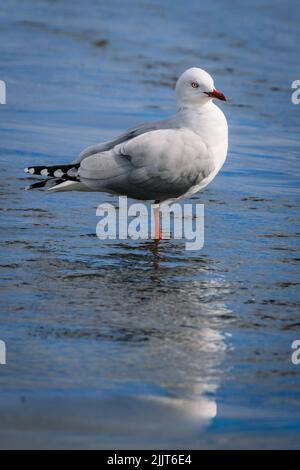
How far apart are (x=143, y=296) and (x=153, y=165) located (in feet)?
5.22

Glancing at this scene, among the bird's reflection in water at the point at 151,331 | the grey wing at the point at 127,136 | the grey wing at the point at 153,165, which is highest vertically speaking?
the grey wing at the point at 127,136

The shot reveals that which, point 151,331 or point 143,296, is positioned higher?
point 143,296

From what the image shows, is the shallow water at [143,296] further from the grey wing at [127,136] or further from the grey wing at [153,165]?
the grey wing at [127,136]

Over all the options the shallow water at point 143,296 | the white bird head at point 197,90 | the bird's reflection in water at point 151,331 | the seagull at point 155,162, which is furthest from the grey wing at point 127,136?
the bird's reflection in water at point 151,331

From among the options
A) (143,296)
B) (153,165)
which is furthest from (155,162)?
(143,296)

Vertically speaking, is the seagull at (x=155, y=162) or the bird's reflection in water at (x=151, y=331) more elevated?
the seagull at (x=155, y=162)

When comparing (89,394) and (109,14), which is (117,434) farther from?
(109,14)

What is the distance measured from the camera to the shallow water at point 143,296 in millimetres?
4375

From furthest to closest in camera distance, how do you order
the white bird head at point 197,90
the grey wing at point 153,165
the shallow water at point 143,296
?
the white bird head at point 197,90 → the grey wing at point 153,165 → the shallow water at point 143,296

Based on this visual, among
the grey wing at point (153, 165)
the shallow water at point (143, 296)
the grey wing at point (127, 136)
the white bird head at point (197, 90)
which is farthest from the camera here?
the white bird head at point (197, 90)

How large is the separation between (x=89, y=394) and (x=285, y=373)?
983 mm

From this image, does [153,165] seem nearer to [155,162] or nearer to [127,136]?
[155,162]

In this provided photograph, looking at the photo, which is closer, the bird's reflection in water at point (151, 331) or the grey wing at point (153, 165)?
the bird's reflection in water at point (151, 331)

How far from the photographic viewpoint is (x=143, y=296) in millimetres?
5965
